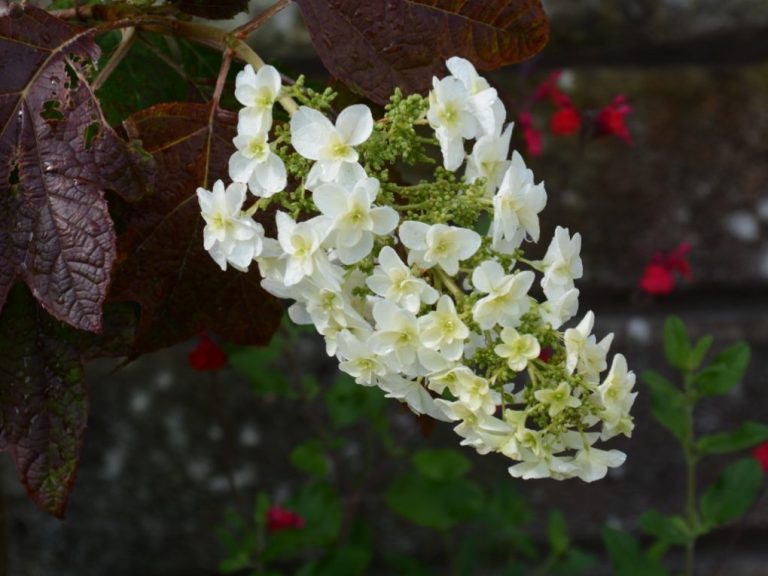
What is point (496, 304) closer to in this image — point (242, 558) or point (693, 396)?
point (693, 396)

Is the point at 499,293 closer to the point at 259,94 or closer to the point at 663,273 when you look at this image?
the point at 259,94

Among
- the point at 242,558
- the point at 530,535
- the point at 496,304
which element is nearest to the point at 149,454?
the point at 242,558

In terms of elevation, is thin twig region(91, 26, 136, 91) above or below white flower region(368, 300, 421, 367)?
above

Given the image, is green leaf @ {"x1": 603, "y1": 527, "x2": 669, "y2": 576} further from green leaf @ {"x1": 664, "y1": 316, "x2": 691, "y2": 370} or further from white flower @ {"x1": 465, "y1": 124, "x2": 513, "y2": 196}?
white flower @ {"x1": 465, "y1": 124, "x2": 513, "y2": 196}

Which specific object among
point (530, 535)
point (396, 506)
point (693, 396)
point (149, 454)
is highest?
point (693, 396)

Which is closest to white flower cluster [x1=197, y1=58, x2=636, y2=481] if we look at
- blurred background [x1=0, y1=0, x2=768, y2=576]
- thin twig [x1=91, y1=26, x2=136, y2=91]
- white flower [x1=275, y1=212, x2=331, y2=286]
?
white flower [x1=275, y1=212, x2=331, y2=286]

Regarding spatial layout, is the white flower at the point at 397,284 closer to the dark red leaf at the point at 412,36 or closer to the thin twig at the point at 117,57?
the dark red leaf at the point at 412,36

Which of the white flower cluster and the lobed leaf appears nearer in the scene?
the white flower cluster
